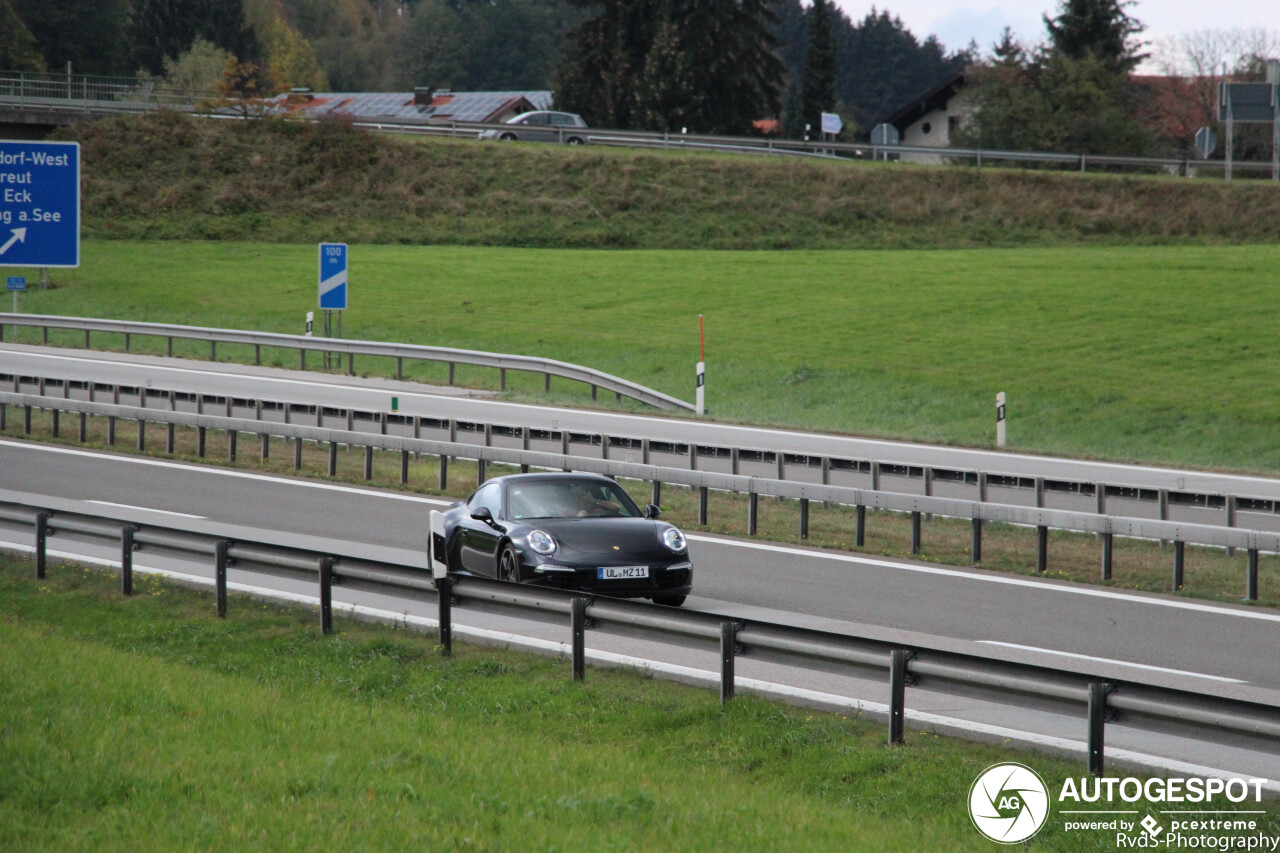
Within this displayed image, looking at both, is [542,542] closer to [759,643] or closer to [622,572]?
[622,572]

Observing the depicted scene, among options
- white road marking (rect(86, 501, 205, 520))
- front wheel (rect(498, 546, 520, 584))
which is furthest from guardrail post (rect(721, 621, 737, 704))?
white road marking (rect(86, 501, 205, 520))

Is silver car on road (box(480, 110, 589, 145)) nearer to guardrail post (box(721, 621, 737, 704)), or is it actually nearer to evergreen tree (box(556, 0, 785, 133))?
evergreen tree (box(556, 0, 785, 133))

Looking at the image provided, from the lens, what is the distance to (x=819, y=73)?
100438mm

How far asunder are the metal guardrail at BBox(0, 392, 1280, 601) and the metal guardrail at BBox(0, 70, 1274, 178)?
3975 centimetres

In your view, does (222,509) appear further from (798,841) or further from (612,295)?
(612,295)

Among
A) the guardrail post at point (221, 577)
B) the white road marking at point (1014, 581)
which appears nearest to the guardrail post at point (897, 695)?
the white road marking at point (1014, 581)

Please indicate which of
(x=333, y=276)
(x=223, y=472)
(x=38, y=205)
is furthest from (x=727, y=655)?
(x=333, y=276)

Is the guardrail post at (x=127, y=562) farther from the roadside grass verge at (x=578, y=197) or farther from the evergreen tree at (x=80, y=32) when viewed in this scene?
the evergreen tree at (x=80, y=32)

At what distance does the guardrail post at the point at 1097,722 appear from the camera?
7.28 meters

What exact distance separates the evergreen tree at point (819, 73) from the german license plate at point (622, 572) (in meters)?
91.2

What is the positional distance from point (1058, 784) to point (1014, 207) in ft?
167

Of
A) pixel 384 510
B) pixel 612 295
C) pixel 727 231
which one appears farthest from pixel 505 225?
pixel 384 510

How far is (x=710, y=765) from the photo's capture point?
26.3ft

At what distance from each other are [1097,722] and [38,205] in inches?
573
